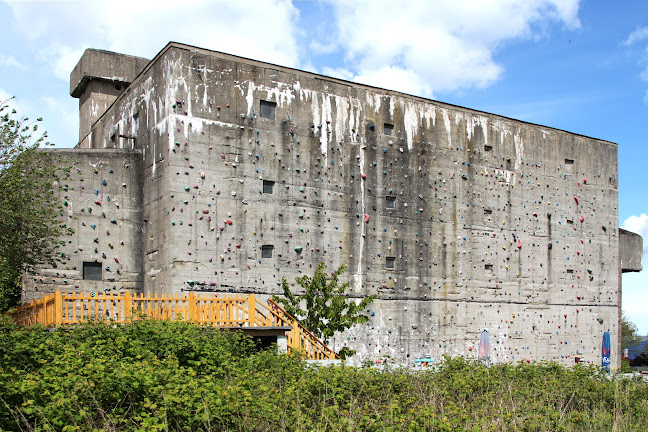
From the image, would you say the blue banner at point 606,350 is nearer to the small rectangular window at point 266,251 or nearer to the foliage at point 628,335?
the small rectangular window at point 266,251

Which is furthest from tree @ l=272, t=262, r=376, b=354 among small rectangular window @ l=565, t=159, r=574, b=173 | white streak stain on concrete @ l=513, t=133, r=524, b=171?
small rectangular window @ l=565, t=159, r=574, b=173

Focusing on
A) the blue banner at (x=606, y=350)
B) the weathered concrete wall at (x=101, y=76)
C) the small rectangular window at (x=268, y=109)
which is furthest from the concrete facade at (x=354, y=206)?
the blue banner at (x=606, y=350)

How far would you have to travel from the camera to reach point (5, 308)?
20.7m

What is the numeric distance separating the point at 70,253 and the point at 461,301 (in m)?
14.4

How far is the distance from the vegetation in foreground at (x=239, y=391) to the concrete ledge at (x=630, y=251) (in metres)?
18.6

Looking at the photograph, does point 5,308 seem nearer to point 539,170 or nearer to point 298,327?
point 298,327

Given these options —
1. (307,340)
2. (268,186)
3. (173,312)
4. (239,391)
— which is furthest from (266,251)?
(239,391)

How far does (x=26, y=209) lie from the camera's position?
18.4 metres

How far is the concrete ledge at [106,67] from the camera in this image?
2975cm

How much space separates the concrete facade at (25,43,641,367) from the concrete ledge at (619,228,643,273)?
A: 2.46 m

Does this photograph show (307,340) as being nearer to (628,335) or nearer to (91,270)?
(91,270)

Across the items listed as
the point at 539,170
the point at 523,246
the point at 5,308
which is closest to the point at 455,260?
the point at 523,246

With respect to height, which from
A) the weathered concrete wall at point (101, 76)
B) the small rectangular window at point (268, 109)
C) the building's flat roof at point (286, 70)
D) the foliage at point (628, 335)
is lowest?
the foliage at point (628, 335)

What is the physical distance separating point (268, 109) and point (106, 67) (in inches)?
462
